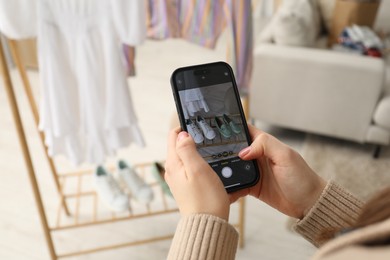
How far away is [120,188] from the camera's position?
146 cm

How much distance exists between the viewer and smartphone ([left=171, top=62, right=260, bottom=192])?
759mm

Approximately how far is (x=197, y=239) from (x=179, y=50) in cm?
275

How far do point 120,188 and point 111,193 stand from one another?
1.8 inches

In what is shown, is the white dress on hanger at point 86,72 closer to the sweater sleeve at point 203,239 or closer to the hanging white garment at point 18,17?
the hanging white garment at point 18,17

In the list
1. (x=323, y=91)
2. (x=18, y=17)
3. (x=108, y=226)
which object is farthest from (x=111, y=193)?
(x=323, y=91)

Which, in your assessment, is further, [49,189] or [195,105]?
[49,189]

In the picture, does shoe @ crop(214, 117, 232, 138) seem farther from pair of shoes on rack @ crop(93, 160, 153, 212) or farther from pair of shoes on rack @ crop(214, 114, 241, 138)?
pair of shoes on rack @ crop(93, 160, 153, 212)

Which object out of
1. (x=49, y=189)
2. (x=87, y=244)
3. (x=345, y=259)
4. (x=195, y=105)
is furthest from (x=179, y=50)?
(x=345, y=259)

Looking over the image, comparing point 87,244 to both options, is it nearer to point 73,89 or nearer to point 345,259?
point 73,89

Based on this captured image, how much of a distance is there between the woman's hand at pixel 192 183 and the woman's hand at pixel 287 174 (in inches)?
5.4

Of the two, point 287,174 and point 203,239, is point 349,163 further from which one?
point 203,239

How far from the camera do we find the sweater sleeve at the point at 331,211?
690 mm

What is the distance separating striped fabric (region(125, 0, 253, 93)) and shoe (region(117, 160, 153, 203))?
0.52m

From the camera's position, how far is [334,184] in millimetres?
705
